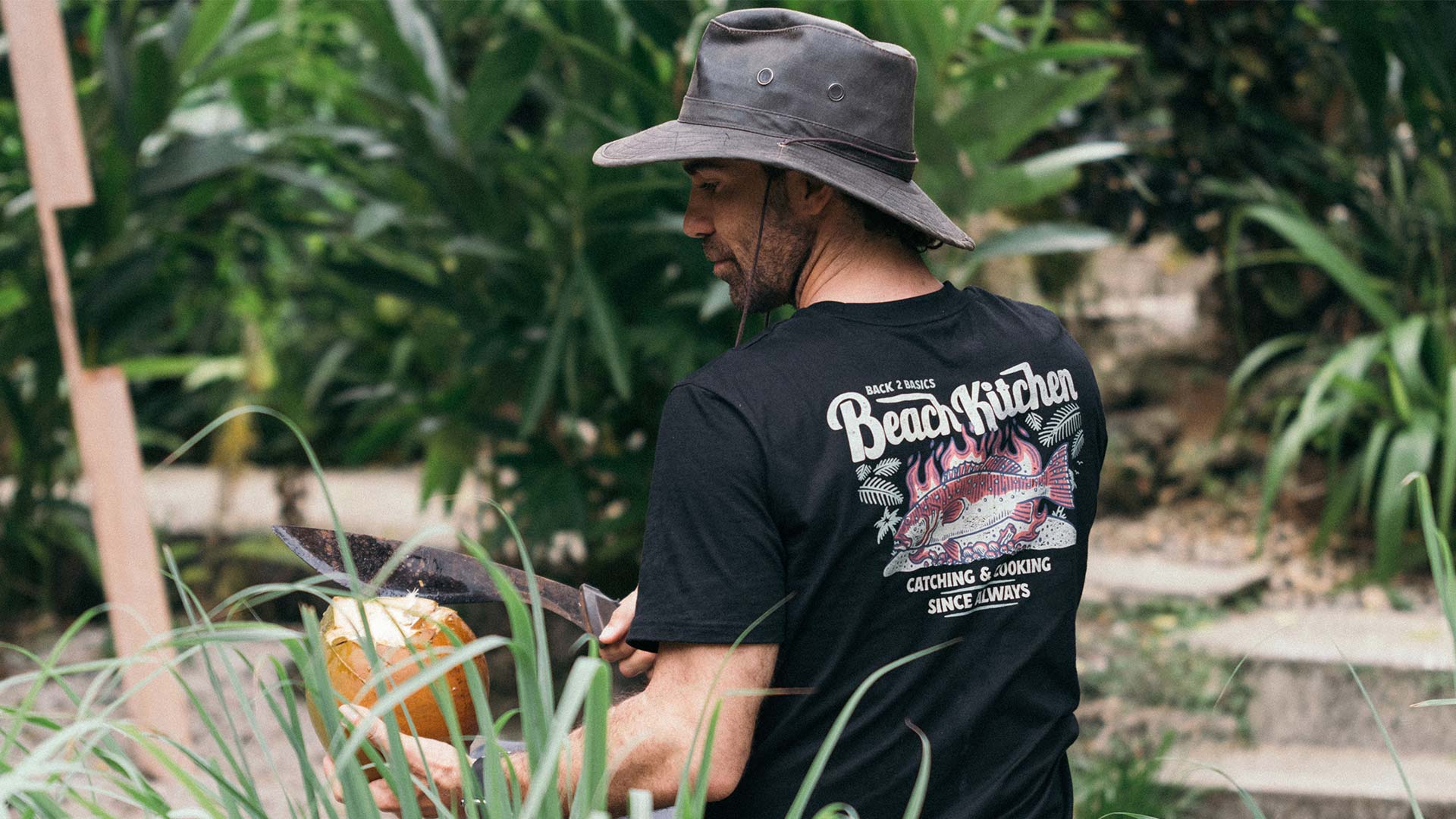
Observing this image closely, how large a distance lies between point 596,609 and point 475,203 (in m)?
2.05

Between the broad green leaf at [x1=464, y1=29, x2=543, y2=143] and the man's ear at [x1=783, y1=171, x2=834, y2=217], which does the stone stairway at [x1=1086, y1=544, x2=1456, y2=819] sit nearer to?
the man's ear at [x1=783, y1=171, x2=834, y2=217]

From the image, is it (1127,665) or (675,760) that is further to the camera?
(1127,665)

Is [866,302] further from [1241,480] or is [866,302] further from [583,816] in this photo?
[1241,480]

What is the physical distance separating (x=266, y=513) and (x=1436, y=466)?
3705 millimetres

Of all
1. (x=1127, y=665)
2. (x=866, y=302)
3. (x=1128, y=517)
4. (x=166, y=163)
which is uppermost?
(x=866, y=302)

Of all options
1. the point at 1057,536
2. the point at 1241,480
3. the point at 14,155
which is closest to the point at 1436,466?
the point at 1241,480

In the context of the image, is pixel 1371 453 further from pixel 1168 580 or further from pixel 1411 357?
pixel 1168 580

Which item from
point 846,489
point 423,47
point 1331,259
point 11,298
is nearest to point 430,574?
point 846,489

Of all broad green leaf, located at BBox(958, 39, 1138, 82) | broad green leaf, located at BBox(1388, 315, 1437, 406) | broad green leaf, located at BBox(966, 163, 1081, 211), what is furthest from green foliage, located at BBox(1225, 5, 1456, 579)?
broad green leaf, located at BBox(958, 39, 1138, 82)

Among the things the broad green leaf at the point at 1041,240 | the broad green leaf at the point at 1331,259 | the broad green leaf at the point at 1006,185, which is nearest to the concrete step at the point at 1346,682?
the broad green leaf at the point at 1331,259

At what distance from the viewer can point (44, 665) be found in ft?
3.83

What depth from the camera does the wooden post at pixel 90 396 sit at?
2.74 metres

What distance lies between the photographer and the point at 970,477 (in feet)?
4.57

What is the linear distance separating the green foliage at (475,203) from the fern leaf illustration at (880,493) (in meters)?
1.54
